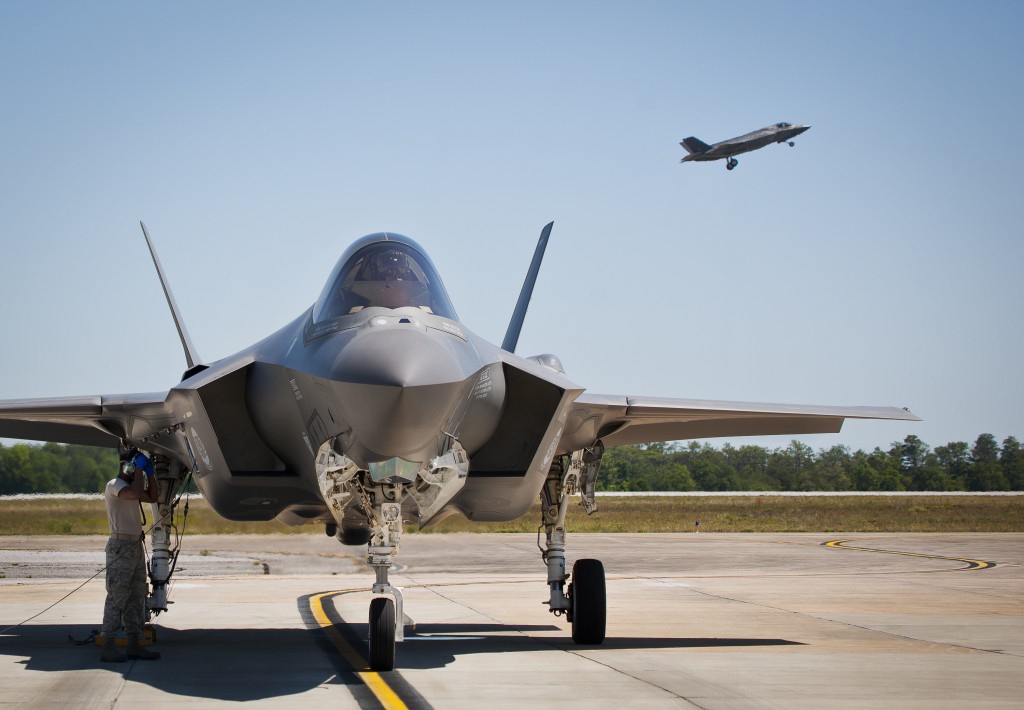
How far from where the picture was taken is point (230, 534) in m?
33.3

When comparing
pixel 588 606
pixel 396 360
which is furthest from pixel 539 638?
pixel 396 360

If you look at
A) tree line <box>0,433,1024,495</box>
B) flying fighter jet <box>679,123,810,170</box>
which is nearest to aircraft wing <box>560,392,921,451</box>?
flying fighter jet <box>679,123,810,170</box>

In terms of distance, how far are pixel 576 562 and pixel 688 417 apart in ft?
A: 5.98

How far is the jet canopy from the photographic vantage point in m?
8.08

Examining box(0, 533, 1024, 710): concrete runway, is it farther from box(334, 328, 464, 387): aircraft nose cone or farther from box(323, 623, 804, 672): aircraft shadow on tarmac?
box(334, 328, 464, 387): aircraft nose cone

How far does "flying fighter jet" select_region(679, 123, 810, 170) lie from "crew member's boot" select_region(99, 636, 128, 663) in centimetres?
3777

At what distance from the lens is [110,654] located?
8.91 meters

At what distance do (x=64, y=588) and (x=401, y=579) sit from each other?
209 inches

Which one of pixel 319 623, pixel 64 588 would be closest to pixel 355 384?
pixel 319 623

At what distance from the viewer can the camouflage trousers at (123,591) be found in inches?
368

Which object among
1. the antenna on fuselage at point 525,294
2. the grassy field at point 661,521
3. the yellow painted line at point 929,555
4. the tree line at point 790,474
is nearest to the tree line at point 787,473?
the tree line at point 790,474

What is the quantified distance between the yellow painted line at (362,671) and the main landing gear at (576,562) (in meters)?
2.00

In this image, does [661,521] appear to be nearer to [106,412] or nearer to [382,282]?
[106,412]

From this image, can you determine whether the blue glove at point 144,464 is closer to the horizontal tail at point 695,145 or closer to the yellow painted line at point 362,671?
the yellow painted line at point 362,671
